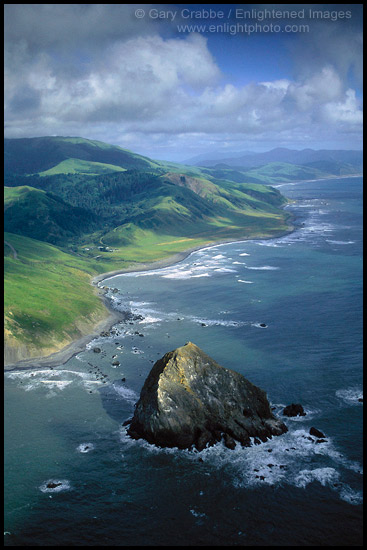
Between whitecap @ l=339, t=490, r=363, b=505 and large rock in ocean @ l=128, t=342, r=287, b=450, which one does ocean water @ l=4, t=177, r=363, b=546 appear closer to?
whitecap @ l=339, t=490, r=363, b=505

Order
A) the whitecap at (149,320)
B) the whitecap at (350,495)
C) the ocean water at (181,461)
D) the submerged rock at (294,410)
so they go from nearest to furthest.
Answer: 1. the ocean water at (181,461)
2. the whitecap at (350,495)
3. the submerged rock at (294,410)
4. the whitecap at (149,320)

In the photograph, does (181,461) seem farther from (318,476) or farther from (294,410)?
(294,410)

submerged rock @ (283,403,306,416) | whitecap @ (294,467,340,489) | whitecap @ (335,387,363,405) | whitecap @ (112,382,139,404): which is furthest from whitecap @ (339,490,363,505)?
whitecap @ (112,382,139,404)

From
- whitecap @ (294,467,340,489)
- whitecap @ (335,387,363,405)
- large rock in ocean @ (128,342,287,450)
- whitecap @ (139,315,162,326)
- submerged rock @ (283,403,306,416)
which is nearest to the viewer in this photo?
whitecap @ (294,467,340,489)

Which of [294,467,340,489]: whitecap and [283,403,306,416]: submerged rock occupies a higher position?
[283,403,306,416]: submerged rock

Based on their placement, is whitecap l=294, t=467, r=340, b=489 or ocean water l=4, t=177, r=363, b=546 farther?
whitecap l=294, t=467, r=340, b=489

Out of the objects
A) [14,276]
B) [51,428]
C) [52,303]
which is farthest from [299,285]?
[51,428]

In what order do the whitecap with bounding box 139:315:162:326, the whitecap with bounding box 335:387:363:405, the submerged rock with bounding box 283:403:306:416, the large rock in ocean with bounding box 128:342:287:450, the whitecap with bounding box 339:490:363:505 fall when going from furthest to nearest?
1. the whitecap with bounding box 139:315:162:326
2. the whitecap with bounding box 335:387:363:405
3. the submerged rock with bounding box 283:403:306:416
4. the large rock in ocean with bounding box 128:342:287:450
5. the whitecap with bounding box 339:490:363:505

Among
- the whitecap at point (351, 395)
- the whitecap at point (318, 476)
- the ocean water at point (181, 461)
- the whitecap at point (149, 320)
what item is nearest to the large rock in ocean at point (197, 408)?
the ocean water at point (181, 461)

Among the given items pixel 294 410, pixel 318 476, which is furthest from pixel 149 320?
pixel 318 476

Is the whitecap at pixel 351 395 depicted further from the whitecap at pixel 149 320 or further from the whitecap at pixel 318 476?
the whitecap at pixel 149 320
